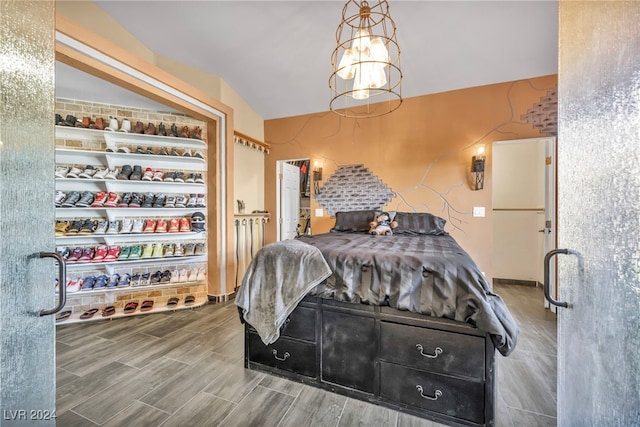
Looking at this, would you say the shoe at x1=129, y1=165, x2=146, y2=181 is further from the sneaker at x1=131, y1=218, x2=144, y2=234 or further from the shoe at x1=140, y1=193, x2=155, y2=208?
the sneaker at x1=131, y1=218, x2=144, y2=234

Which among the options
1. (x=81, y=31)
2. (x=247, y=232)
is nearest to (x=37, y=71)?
(x=81, y=31)

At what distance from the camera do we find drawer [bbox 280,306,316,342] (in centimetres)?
177

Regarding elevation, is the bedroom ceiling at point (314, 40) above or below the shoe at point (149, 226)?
above

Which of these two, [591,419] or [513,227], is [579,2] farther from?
[513,227]

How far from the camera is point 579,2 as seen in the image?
0.68 meters

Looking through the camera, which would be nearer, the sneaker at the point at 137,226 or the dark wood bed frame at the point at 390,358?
the dark wood bed frame at the point at 390,358

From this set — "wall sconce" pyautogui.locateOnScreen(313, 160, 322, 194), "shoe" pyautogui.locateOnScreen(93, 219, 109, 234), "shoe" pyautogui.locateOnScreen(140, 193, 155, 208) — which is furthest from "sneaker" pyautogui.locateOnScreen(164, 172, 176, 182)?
"wall sconce" pyautogui.locateOnScreen(313, 160, 322, 194)

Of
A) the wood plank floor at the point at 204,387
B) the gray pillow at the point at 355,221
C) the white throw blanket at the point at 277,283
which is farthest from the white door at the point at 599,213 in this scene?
the gray pillow at the point at 355,221

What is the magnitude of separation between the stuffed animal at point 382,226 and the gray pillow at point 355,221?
148 mm

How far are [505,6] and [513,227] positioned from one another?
3.05 m

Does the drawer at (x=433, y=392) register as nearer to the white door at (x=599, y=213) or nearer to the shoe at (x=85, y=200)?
the white door at (x=599, y=213)

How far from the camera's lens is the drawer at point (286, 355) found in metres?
1.76

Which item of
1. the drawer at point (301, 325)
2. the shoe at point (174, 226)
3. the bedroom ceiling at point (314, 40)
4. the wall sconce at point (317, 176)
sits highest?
the bedroom ceiling at point (314, 40)

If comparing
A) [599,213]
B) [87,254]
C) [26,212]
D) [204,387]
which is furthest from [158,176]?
[599,213]
